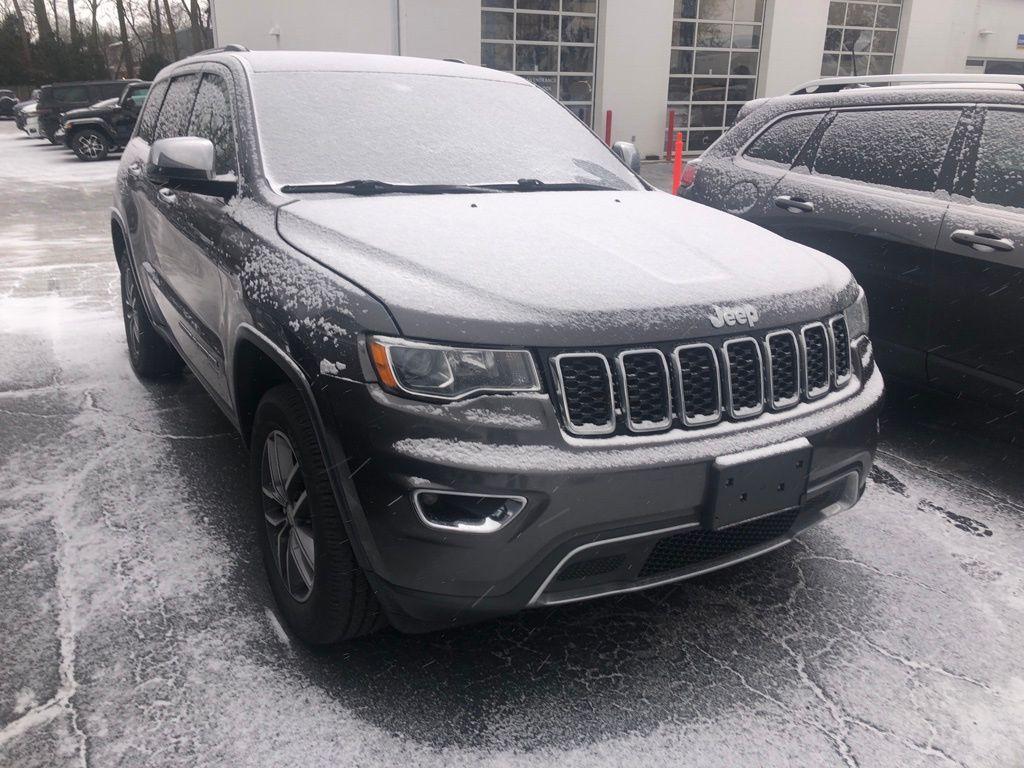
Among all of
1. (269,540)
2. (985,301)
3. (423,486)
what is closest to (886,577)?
(985,301)

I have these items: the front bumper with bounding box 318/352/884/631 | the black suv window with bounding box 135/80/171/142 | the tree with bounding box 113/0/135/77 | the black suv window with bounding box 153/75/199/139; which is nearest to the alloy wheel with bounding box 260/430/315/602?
the front bumper with bounding box 318/352/884/631

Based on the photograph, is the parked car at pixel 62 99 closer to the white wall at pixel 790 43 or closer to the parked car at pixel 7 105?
the white wall at pixel 790 43

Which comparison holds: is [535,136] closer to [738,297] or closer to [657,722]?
[738,297]

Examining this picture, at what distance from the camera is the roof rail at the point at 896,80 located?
3959mm

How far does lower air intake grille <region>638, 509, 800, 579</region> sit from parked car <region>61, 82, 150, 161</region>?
68.2 feet

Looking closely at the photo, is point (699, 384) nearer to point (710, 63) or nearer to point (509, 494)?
point (509, 494)

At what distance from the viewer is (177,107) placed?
4.24m

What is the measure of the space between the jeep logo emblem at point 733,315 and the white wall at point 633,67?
17450mm

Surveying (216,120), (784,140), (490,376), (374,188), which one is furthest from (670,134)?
(490,376)

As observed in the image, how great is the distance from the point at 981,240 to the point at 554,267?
7.50 ft

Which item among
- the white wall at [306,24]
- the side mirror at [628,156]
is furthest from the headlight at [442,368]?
the white wall at [306,24]

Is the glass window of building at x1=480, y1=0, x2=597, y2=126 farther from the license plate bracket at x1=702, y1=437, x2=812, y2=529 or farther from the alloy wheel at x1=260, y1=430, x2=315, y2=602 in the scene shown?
the license plate bracket at x1=702, y1=437, x2=812, y2=529

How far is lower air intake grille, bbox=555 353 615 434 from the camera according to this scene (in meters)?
2.16

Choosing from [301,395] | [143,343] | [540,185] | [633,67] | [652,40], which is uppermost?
[652,40]
